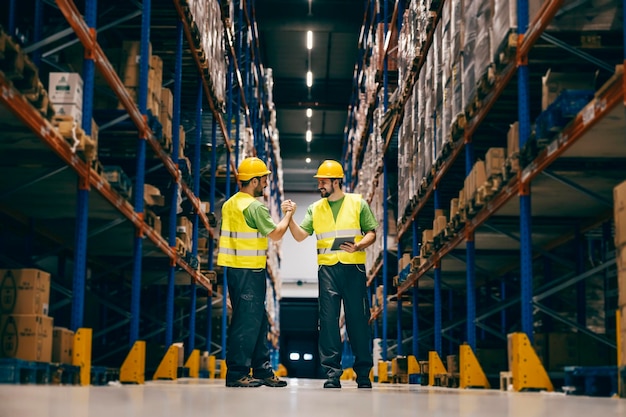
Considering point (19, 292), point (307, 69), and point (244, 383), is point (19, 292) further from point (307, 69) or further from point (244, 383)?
point (307, 69)

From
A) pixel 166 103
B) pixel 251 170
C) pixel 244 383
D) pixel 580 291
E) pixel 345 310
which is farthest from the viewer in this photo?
pixel 166 103

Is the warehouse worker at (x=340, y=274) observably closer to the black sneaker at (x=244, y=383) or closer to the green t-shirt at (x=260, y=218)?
the green t-shirt at (x=260, y=218)

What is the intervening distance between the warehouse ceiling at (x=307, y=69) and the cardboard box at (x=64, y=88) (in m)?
14.2

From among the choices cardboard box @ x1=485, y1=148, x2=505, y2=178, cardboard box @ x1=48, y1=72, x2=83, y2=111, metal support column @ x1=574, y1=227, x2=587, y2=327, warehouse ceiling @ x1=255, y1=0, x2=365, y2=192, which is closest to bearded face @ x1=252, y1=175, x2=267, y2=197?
cardboard box @ x1=48, y1=72, x2=83, y2=111

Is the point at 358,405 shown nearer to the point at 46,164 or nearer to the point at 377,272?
the point at 46,164

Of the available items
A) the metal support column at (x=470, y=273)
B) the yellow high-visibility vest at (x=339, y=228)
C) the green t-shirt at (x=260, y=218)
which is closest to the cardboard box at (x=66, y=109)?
the green t-shirt at (x=260, y=218)

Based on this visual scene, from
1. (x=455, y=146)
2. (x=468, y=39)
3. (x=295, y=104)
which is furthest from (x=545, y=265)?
(x=295, y=104)

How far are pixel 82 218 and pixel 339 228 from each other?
213 centimetres

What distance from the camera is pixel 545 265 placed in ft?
36.1

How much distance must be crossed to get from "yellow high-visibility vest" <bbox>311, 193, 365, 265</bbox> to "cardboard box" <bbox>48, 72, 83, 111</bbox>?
225cm

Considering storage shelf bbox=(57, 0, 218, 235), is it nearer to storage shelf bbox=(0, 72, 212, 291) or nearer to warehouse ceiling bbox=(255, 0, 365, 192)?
storage shelf bbox=(0, 72, 212, 291)

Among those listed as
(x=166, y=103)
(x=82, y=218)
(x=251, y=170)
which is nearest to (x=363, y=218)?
(x=251, y=170)

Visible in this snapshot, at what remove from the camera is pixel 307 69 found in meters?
25.5

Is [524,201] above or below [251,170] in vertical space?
below
